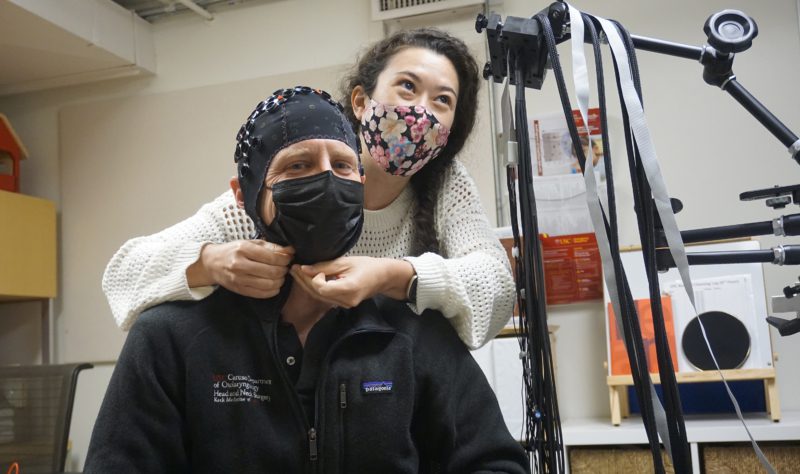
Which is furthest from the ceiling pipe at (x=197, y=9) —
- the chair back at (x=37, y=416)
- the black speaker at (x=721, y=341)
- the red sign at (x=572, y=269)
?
the black speaker at (x=721, y=341)

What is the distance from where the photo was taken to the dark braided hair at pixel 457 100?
1.44 meters

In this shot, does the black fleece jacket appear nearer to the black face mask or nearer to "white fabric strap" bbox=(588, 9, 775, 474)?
the black face mask

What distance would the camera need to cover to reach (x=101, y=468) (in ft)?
3.32

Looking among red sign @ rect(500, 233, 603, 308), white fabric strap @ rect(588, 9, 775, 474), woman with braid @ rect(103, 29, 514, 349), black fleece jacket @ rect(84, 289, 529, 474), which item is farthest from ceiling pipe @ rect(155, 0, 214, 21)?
white fabric strap @ rect(588, 9, 775, 474)

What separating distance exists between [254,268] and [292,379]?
175 millimetres

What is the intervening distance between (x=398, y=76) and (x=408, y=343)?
520 mm

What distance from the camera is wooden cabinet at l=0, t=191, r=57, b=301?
345 cm

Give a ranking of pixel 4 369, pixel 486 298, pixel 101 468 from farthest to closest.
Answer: pixel 4 369 < pixel 486 298 < pixel 101 468

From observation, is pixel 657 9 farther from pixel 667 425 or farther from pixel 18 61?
pixel 18 61

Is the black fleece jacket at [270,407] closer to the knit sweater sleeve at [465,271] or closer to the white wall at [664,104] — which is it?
the knit sweater sleeve at [465,271]

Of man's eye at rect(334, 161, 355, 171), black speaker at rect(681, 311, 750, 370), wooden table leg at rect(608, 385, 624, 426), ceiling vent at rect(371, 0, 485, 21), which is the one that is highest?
ceiling vent at rect(371, 0, 485, 21)

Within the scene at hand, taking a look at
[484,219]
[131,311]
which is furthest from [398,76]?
[131,311]

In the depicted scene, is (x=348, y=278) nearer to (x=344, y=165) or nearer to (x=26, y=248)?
(x=344, y=165)

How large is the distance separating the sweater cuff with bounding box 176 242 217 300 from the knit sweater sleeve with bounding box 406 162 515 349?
332 mm
